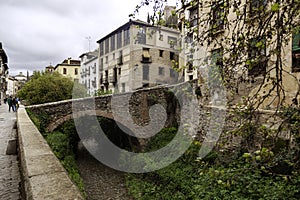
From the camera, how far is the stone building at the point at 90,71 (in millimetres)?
27920

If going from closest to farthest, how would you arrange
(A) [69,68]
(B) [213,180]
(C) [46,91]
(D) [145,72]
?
(B) [213,180] < (C) [46,91] < (D) [145,72] < (A) [69,68]

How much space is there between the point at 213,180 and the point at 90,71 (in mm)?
26430

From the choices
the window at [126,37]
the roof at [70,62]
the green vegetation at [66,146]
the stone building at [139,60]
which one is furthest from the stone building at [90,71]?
the green vegetation at [66,146]

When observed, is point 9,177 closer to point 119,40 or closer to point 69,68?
point 119,40

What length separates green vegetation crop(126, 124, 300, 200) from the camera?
548cm

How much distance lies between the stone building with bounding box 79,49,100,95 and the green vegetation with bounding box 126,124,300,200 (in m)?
18.3

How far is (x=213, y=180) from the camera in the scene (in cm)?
634

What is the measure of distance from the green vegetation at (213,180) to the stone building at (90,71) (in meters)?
18.3

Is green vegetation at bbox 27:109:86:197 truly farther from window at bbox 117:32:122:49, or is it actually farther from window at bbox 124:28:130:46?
window at bbox 117:32:122:49

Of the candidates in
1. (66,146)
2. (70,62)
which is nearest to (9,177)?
(66,146)

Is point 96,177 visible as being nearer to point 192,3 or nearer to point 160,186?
point 160,186

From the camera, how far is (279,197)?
5473 millimetres

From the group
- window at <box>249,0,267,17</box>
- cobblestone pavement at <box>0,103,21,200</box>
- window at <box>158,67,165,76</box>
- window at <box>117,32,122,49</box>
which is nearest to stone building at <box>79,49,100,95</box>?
window at <box>117,32,122,49</box>

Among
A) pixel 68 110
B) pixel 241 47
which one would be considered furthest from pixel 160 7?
pixel 68 110
